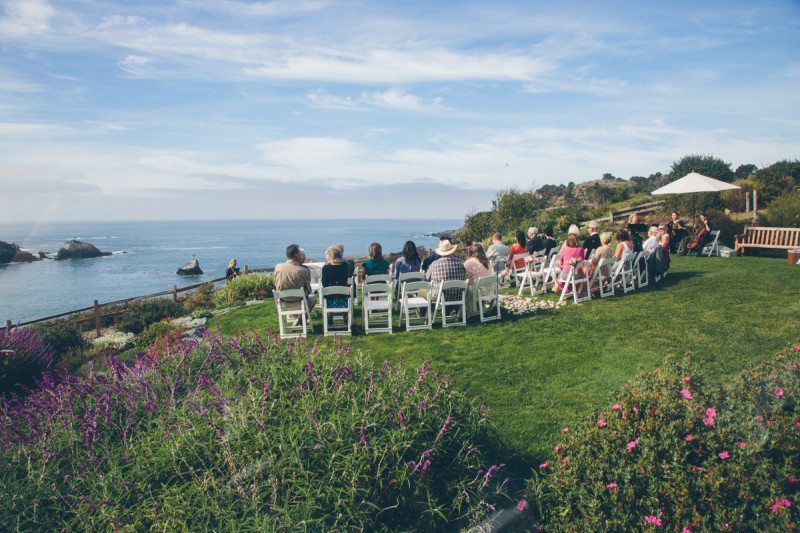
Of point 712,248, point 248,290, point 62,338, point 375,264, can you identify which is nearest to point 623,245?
point 375,264

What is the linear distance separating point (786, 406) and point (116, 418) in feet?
18.2

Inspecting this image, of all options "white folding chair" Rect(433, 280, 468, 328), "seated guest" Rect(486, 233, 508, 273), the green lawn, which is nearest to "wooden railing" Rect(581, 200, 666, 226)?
"seated guest" Rect(486, 233, 508, 273)

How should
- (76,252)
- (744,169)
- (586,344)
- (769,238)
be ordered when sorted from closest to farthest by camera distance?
(586,344), (769,238), (744,169), (76,252)

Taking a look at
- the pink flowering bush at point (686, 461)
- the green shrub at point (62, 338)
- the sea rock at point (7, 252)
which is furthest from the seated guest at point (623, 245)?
the sea rock at point (7, 252)

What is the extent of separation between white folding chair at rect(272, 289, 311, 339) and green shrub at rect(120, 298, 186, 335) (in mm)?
6055

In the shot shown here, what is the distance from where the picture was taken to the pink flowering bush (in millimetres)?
3014

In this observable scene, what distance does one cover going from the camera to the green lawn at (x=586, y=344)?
5289 millimetres

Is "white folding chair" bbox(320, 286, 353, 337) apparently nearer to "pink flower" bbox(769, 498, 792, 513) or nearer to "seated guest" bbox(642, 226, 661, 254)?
"pink flower" bbox(769, 498, 792, 513)

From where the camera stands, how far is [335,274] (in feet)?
29.8

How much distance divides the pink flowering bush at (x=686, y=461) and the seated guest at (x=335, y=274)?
18.8 feet

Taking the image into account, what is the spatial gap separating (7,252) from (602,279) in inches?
4609

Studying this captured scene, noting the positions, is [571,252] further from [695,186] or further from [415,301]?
[695,186]

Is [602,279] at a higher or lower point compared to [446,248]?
lower

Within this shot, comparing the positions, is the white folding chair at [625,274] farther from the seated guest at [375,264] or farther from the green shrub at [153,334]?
the green shrub at [153,334]
